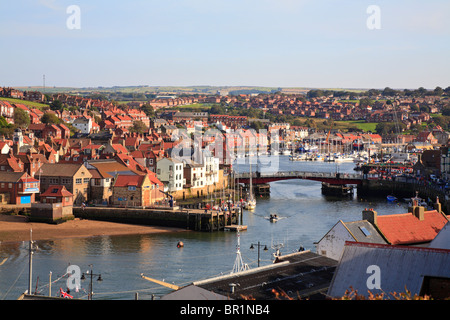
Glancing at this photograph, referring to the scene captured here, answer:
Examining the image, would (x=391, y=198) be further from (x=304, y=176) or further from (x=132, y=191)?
(x=132, y=191)

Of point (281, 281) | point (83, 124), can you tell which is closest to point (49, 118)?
point (83, 124)

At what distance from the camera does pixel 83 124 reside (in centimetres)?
10506

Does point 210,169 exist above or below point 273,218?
above

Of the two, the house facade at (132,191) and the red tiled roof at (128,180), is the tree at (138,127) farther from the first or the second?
the house facade at (132,191)

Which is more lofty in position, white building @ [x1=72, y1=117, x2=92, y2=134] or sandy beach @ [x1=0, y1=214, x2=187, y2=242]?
white building @ [x1=72, y1=117, x2=92, y2=134]

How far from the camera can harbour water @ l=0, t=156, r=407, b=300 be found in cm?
2791

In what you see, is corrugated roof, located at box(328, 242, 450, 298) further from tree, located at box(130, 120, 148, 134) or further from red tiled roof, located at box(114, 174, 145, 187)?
tree, located at box(130, 120, 148, 134)

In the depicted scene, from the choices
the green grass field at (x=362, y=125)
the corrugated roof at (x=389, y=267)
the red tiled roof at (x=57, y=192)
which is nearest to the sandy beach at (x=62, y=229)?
the red tiled roof at (x=57, y=192)

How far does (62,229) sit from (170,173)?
54.6 feet

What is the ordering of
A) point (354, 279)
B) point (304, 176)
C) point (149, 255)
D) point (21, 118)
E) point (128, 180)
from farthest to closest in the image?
point (21, 118) < point (304, 176) < point (128, 180) < point (149, 255) < point (354, 279)

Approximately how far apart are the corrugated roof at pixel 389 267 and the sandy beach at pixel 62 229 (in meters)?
24.4

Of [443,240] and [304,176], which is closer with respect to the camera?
[443,240]

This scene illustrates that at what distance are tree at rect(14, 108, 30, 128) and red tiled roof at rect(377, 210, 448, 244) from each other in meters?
70.3

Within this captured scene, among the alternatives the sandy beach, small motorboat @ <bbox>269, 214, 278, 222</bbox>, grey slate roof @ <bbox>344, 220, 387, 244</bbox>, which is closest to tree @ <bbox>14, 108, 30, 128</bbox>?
the sandy beach
